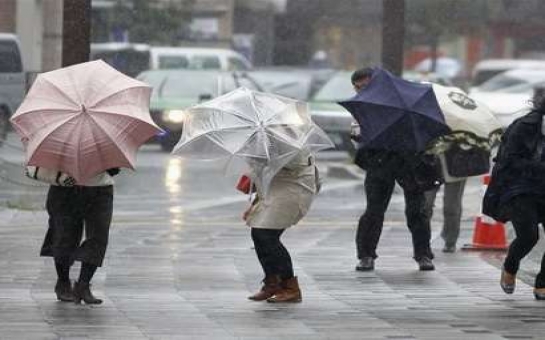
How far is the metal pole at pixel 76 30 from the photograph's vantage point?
15164 mm

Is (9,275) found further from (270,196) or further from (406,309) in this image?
(406,309)

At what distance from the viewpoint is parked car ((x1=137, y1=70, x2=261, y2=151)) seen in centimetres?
2933

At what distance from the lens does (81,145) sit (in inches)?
408

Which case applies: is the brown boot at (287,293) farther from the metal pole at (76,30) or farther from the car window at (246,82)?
the car window at (246,82)

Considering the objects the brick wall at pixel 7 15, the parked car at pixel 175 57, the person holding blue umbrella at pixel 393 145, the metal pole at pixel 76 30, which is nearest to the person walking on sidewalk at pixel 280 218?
the person holding blue umbrella at pixel 393 145

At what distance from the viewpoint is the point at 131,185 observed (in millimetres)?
21906

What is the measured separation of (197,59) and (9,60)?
15437 millimetres

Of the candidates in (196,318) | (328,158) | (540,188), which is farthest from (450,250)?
(328,158)

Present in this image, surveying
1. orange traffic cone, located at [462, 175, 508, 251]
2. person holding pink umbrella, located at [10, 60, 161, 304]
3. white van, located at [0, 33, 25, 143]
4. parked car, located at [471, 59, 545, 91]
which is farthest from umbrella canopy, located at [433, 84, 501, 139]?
parked car, located at [471, 59, 545, 91]

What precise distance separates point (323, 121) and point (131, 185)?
6742mm

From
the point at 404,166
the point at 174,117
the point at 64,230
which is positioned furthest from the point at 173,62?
the point at 64,230

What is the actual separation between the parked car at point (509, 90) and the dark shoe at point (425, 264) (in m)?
16.9

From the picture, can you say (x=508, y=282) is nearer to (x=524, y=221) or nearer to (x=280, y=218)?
(x=524, y=221)

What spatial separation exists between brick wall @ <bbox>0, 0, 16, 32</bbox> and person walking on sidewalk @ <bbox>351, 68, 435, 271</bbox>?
402 inches
